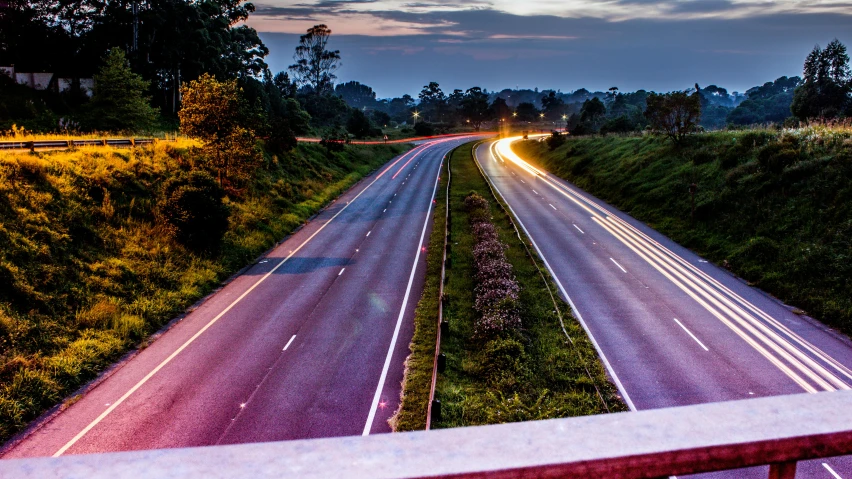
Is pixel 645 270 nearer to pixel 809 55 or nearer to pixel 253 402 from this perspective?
pixel 253 402

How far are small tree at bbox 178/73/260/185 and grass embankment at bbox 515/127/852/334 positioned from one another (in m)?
31.1

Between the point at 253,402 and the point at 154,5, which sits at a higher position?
the point at 154,5

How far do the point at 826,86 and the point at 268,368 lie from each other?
7576 centimetres

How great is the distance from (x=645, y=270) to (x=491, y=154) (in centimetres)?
6746

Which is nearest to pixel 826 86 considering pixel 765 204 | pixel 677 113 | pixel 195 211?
pixel 677 113

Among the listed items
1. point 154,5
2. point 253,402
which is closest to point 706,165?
point 253,402

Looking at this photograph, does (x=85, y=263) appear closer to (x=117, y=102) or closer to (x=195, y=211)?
(x=195, y=211)

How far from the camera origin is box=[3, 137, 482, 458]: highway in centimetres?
1455

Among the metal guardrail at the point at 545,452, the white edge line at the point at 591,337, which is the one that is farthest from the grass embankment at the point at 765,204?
the metal guardrail at the point at 545,452

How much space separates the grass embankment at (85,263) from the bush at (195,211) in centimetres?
70

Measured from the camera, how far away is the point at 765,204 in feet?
109

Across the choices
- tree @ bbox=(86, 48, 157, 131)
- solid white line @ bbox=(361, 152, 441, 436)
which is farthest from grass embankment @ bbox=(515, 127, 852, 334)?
tree @ bbox=(86, 48, 157, 131)

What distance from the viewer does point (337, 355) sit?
62.4 ft

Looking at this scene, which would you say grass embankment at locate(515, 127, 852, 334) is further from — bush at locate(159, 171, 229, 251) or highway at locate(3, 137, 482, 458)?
bush at locate(159, 171, 229, 251)
